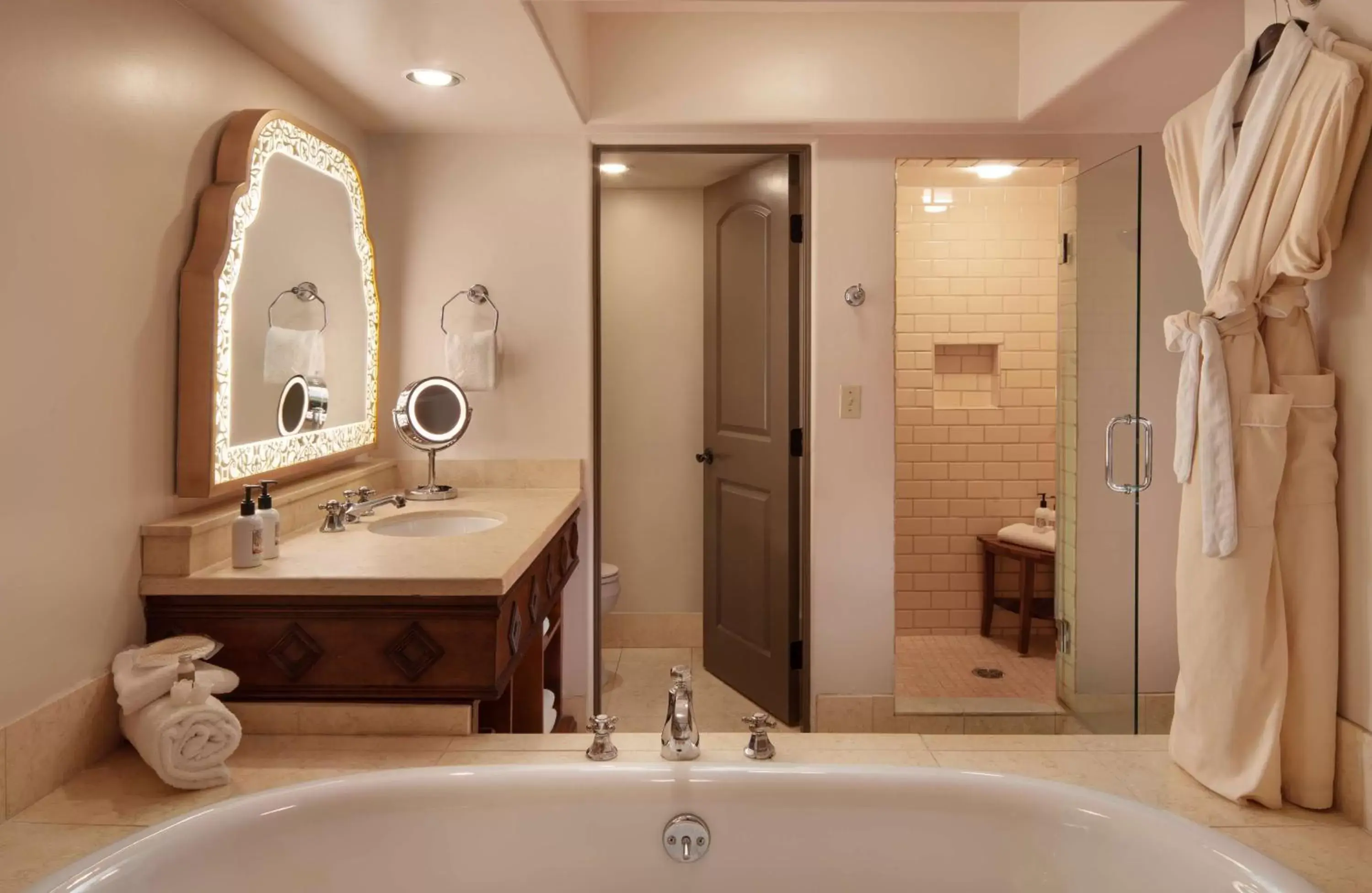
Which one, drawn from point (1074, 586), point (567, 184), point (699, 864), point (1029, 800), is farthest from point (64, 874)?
point (1074, 586)

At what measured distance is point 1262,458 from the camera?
1.54 meters

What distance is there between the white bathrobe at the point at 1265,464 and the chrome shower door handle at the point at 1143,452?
0.54m

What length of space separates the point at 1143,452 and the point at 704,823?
175cm

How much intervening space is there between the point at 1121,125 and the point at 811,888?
101 inches

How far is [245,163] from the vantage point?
204 cm

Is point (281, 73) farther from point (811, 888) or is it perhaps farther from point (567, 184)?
point (811, 888)

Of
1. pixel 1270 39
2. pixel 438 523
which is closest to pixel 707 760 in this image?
pixel 438 523

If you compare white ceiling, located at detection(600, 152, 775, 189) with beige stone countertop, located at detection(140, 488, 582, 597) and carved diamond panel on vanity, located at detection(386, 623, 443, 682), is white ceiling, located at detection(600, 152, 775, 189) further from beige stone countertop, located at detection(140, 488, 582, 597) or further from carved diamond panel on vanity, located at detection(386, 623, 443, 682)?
carved diamond panel on vanity, located at detection(386, 623, 443, 682)

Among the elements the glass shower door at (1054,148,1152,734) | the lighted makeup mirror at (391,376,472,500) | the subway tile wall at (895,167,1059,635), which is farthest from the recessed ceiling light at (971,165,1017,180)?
the lighted makeup mirror at (391,376,472,500)

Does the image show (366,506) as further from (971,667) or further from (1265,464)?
(971,667)

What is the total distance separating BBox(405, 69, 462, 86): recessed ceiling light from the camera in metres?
2.40

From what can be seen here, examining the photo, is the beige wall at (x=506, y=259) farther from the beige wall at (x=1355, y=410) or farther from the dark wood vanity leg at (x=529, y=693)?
the beige wall at (x=1355, y=410)

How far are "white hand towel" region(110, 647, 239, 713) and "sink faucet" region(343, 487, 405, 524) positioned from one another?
31.2 inches

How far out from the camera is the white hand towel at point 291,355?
2240 millimetres
